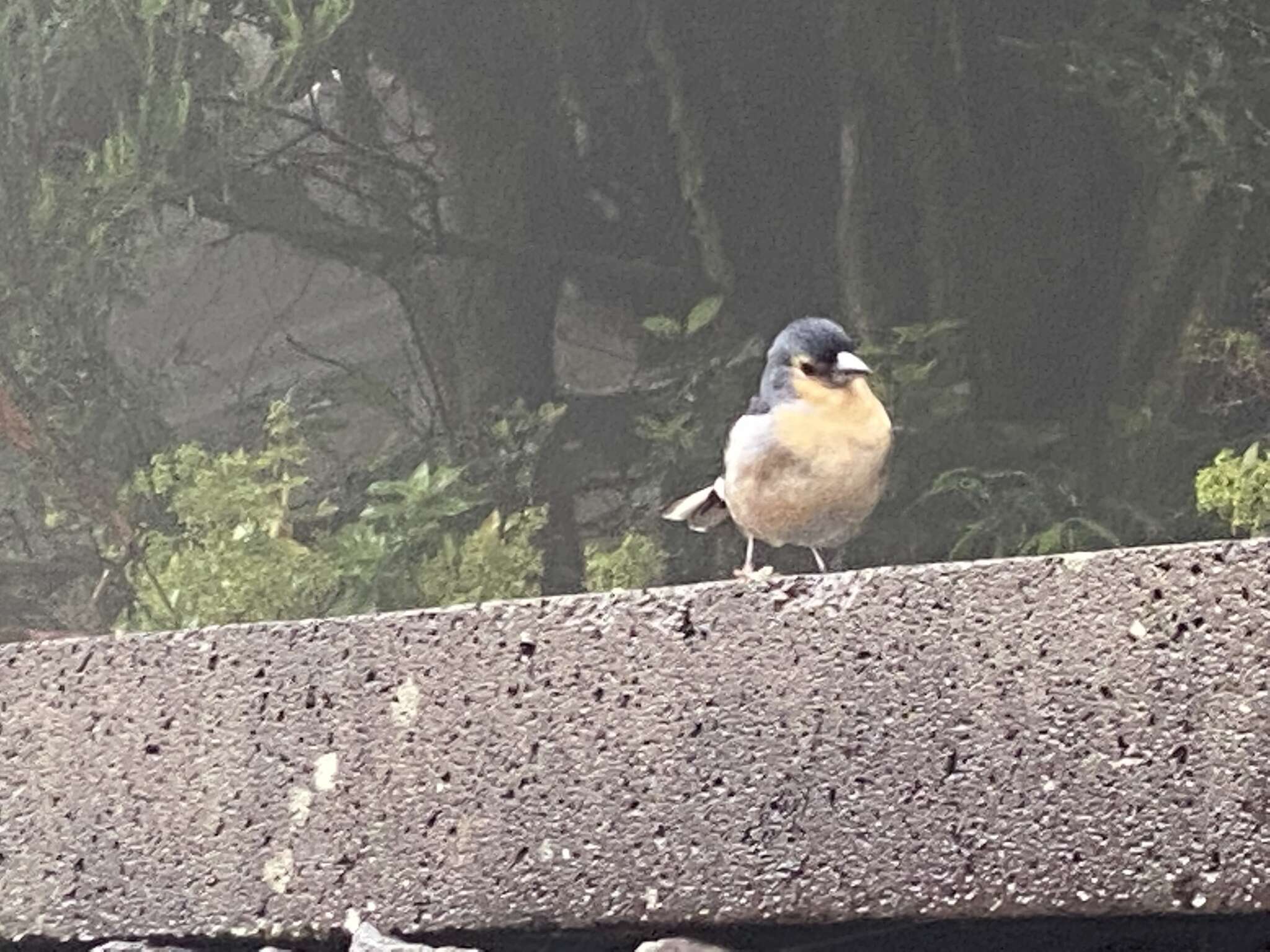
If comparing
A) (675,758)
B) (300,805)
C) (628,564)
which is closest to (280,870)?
(300,805)

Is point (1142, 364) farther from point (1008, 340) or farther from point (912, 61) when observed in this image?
point (912, 61)

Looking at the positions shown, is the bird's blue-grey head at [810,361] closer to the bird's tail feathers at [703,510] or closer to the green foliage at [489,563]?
the bird's tail feathers at [703,510]

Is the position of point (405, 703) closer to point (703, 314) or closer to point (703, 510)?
point (703, 510)

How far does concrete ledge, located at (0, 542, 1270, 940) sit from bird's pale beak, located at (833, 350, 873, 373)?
180mm

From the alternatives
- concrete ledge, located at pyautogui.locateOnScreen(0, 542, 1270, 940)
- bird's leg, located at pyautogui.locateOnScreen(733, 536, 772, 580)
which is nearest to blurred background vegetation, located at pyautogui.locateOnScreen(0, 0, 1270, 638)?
bird's leg, located at pyautogui.locateOnScreen(733, 536, 772, 580)

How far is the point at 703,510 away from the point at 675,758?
383 millimetres

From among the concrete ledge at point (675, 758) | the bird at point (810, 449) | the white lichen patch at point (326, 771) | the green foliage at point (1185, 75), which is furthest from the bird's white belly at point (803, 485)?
the green foliage at point (1185, 75)

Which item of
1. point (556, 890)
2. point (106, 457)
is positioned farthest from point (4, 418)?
point (556, 890)

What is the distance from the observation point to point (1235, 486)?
1.32m

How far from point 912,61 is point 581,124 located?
10.1 inches

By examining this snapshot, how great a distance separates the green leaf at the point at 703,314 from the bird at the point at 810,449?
0.39 metres

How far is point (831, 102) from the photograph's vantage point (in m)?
1.48

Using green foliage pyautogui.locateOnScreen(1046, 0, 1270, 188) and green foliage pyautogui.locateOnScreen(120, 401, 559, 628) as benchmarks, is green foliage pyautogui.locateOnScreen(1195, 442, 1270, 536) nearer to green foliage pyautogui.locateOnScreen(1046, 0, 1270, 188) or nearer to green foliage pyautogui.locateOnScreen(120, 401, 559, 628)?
→ green foliage pyautogui.locateOnScreen(1046, 0, 1270, 188)

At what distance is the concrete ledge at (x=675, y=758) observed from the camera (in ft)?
2.63
